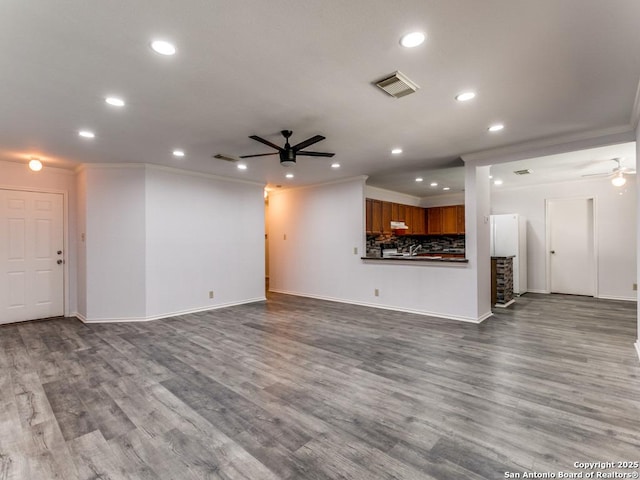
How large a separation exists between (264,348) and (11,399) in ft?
6.99

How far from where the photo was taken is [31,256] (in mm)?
5059

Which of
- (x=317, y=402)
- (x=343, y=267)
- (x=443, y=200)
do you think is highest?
(x=443, y=200)

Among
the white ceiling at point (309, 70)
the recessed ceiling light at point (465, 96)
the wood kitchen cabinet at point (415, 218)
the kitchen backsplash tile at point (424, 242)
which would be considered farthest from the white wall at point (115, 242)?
the kitchen backsplash tile at point (424, 242)

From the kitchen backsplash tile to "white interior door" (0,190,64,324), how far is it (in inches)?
245

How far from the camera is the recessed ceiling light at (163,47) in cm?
200

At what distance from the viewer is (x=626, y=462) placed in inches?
68.4

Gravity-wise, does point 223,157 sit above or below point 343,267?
above

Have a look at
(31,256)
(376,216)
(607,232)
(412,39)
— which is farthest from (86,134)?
(607,232)

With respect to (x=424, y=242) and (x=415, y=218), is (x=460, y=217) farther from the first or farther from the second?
(x=424, y=242)

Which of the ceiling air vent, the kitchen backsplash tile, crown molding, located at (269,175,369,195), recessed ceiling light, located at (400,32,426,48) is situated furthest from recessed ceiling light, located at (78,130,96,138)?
the kitchen backsplash tile

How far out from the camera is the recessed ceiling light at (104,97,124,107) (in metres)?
2.78

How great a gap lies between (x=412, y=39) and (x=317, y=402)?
8.49ft

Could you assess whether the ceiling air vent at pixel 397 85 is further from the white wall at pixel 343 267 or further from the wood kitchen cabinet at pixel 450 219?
the wood kitchen cabinet at pixel 450 219

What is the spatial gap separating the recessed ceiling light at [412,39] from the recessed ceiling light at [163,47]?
57.7 inches
